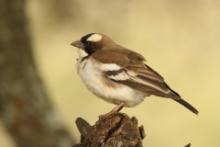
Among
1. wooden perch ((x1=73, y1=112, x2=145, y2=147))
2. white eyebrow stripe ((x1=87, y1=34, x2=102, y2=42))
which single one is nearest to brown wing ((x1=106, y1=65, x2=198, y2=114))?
white eyebrow stripe ((x1=87, y1=34, x2=102, y2=42))

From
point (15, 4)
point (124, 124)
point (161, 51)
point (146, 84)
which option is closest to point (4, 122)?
point (15, 4)

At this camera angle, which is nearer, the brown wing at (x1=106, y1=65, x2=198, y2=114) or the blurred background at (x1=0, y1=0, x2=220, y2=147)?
the brown wing at (x1=106, y1=65, x2=198, y2=114)

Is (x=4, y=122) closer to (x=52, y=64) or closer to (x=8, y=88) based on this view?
(x=8, y=88)

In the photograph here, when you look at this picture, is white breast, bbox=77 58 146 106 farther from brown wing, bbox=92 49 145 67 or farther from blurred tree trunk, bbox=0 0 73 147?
blurred tree trunk, bbox=0 0 73 147

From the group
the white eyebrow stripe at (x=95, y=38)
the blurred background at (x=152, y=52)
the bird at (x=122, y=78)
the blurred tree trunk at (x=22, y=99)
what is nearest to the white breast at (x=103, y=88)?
the bird at (x=122, y=78)

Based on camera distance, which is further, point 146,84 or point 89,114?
point 89,114

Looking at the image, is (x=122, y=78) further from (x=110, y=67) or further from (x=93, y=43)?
(x=93, y=43)

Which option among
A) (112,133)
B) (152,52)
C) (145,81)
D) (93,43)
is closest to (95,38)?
(93,43)

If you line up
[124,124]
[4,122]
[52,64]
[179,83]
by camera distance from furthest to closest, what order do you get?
[52,64] → [179,83] → [4,122] → [124,124]
